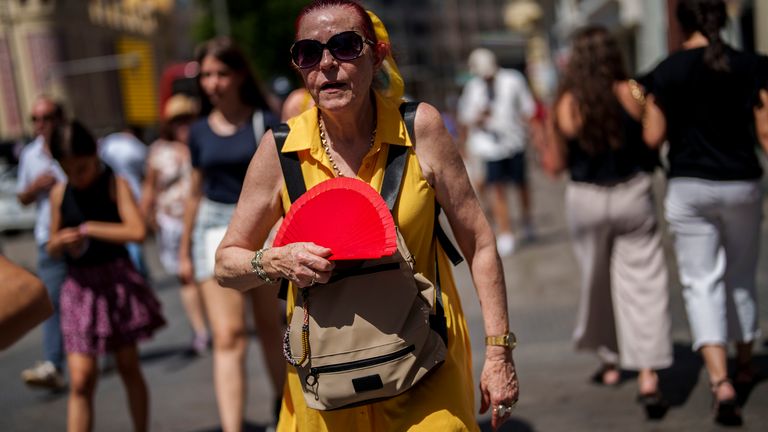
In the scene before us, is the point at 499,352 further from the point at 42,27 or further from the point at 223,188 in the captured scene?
the point at 42,27

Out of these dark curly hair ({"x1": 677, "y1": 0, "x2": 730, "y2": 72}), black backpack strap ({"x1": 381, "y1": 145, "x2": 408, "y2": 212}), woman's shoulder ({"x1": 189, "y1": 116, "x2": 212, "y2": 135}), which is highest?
dark curly hair ({"x1": 677, "y1": 0, "x2": 730, "y2": 72})

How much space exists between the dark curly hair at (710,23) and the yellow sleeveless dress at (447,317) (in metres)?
2.21

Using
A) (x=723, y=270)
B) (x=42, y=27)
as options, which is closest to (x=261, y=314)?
(x=723, y=270)

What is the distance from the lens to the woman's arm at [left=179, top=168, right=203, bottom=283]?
15.9 ft

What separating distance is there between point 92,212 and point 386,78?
239 centimetres

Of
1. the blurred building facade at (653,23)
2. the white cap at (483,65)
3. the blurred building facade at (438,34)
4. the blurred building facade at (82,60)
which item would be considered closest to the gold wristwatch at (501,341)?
the blurred building facade at (653,23)

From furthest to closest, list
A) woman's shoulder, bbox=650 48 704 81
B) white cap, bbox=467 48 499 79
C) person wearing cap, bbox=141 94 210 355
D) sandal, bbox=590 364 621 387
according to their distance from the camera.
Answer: white cap, bbox=467 48 499 79
person wearing cap, bbox=141 94 210 355
sandal, bbox=590 364 621 387
woman's shoulder, bbox=650 48 704 81

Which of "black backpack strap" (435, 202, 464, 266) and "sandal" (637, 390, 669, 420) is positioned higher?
"black backpack strap" (435, 202, 464, 266)

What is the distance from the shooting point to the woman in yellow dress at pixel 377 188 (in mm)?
2602

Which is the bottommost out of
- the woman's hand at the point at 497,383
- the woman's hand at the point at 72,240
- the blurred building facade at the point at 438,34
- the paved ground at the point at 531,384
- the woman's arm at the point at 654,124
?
the blurred building facade at the point at 438,34

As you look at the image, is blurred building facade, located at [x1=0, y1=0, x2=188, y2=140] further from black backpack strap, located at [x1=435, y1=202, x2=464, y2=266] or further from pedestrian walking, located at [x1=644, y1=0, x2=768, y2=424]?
black backpack strap, located at [x1=435, y1=202, x2=464, y2=266]

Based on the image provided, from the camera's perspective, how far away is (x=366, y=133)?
2.74 meters

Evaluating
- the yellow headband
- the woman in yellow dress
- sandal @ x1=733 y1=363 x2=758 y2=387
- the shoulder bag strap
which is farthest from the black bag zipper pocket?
sandal @ x1=733 y1=363 x2=758 y2=387

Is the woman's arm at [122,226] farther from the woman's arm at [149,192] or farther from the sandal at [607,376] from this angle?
the woman's arm at [149,192]
